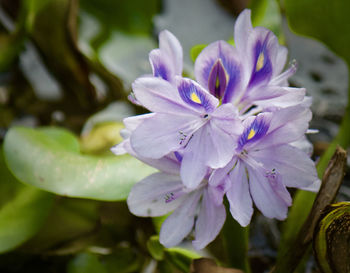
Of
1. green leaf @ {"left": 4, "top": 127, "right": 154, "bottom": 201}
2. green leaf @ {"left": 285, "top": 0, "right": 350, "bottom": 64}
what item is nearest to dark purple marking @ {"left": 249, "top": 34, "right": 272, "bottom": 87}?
green leaf @ {"left": 4, "top": 127, "right": 154, "bottom": 201}

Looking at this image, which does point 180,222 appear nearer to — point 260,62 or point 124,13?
point 260,62

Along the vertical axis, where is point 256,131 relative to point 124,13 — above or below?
above

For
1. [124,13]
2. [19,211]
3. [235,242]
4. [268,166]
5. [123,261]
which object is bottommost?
[123,261]

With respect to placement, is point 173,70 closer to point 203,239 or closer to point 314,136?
point 203,239

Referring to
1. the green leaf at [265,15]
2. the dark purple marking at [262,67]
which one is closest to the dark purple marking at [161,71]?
the dark purple marking at [262,67]

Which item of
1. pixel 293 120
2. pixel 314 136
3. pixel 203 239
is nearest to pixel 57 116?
pixel 314 136

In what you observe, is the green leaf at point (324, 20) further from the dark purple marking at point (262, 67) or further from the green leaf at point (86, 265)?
the green leaf at point (86, 265)

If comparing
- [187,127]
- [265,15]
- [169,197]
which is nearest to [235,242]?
[169,197]
